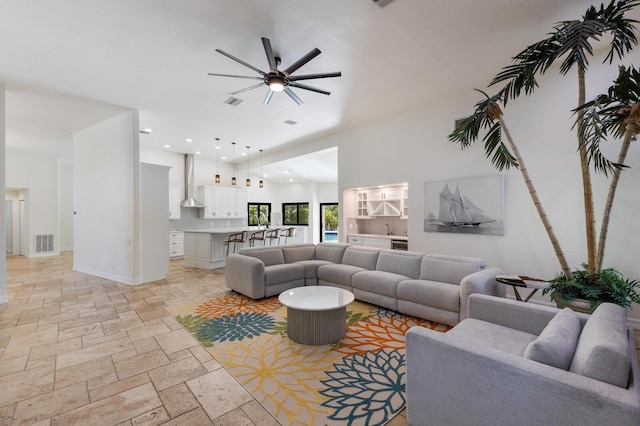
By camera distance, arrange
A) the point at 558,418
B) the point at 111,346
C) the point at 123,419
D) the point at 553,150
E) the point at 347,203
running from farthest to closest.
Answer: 1. the point at 347,203
2. the point at 553,150
3. the point at 111,346
4. the point at 123,419
5. the point at 558,418

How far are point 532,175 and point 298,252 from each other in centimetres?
416

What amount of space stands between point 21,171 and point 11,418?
9864 millimetres

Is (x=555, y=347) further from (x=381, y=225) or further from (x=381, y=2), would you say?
(x=381, y=225)

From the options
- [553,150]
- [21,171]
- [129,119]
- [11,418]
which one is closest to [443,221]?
[553,150]

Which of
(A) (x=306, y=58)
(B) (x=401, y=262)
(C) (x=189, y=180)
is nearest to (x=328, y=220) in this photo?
(C) (x=189, y=180)

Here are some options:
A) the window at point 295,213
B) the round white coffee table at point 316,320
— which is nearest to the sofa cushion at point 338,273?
the round white coffee table at point 316,320

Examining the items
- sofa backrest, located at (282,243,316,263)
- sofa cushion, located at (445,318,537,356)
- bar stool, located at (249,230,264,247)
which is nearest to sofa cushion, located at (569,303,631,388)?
sofa cushion, located at (445,318,537,356)

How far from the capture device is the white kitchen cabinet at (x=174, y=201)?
8789mm

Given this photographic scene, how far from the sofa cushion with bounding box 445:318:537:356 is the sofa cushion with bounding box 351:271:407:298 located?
1520 millimetres

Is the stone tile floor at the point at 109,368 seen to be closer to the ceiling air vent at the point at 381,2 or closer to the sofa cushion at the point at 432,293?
the sofa cushion at the point at 432,293

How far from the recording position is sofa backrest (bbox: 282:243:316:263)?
5504 mm

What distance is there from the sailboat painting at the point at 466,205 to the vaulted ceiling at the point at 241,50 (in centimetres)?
160

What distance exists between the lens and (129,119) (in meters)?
5.46

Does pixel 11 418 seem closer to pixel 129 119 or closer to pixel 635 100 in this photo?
pixel 129 119
